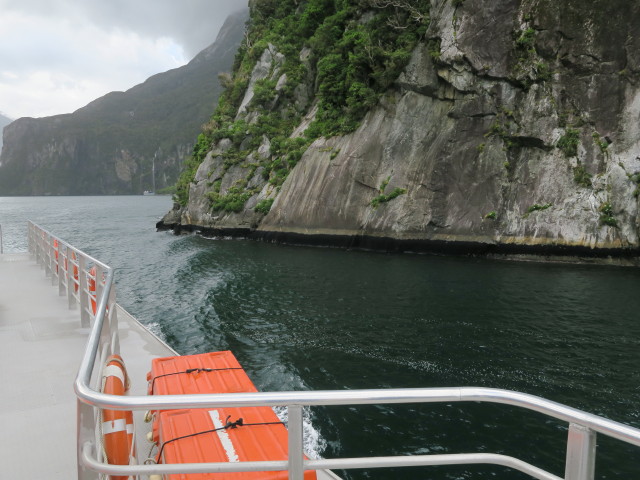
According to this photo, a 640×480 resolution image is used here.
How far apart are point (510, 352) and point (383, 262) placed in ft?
50.9

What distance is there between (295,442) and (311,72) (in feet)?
147

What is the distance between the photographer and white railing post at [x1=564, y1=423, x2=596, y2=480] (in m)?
1.83

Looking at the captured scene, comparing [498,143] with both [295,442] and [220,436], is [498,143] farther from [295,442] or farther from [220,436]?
[295,442]

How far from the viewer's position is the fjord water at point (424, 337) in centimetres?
755

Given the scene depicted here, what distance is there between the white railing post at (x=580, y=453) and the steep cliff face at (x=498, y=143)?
29.0 m

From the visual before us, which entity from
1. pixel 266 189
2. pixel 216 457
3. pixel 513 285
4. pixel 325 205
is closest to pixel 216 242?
pixel 266 189

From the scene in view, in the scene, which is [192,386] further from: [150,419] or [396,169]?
[396,169]

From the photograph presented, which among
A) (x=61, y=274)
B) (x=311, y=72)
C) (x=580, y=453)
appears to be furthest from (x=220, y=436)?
(x=311, y=72)

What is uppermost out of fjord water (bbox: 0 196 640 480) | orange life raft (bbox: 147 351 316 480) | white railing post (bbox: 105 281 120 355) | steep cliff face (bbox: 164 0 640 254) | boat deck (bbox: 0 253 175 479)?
steep cliff face (bbox: 164 0 640 254)

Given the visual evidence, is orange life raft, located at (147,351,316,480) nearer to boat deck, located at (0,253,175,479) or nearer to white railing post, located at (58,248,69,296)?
boat deck, located at (0,253,175,479)

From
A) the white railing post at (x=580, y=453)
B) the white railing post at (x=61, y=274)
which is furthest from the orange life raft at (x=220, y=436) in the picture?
the white railing post at (x=61, y=274)

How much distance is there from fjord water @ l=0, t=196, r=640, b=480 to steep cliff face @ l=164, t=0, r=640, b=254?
15.1 feet

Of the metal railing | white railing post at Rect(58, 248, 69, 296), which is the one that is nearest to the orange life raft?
the metal railing

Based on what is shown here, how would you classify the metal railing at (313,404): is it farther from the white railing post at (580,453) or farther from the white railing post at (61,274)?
the white railing post at (61,274)
